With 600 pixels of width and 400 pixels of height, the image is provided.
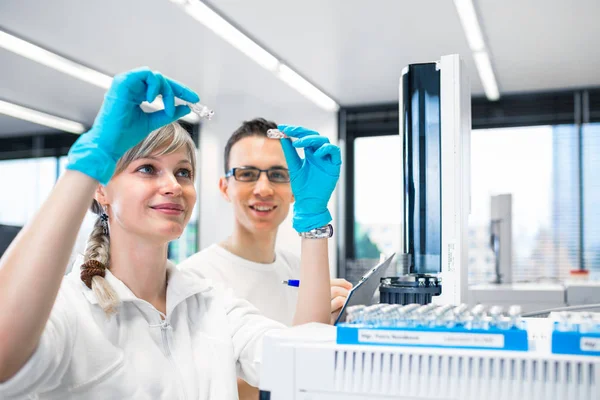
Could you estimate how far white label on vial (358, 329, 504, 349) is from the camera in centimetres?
63

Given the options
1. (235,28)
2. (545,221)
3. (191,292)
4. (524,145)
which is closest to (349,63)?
(235,28)

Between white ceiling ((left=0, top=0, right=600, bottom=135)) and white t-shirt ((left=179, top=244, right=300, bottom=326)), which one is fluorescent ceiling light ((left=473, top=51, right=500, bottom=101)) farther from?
white t-shirt ((left=179, top=244, right=300, bottom=326))

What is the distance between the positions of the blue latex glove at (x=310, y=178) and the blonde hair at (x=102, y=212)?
0.93ft

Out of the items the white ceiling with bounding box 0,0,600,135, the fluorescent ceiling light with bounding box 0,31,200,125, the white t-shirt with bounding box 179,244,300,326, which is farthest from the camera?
the fluorescent ceiling light with bounding box 0,31,200,125

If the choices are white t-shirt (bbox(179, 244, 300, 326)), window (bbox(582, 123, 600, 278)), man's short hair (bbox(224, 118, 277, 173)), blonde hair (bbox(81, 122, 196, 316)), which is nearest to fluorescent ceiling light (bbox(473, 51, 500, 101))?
window (bbox(582, 123, 600, 278))

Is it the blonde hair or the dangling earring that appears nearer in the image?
the blonde hair

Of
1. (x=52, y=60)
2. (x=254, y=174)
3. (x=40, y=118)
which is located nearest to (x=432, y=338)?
(x=254, y=174)

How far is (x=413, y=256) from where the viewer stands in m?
1.04

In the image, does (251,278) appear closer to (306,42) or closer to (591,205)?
(306,42)

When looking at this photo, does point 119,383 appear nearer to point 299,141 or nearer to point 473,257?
point 299,141

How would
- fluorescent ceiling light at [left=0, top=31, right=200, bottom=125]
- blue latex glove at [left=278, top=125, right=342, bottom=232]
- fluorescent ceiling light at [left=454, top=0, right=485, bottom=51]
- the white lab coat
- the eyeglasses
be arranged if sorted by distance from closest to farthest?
the white lab coat → blue latex glove at [left=278, top=125, right=342, bottom=232] → the eyeglasses → fluorescent ceiling light at [left=454, top=0, right=485, bottom=51] → fluorescent ceiling light at [left=0, top=31, right=200, bottom=125]

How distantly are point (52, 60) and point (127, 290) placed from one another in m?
3.76

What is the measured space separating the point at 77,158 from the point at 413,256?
59cm

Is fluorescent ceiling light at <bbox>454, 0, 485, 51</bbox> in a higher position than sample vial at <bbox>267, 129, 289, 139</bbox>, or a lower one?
higher
